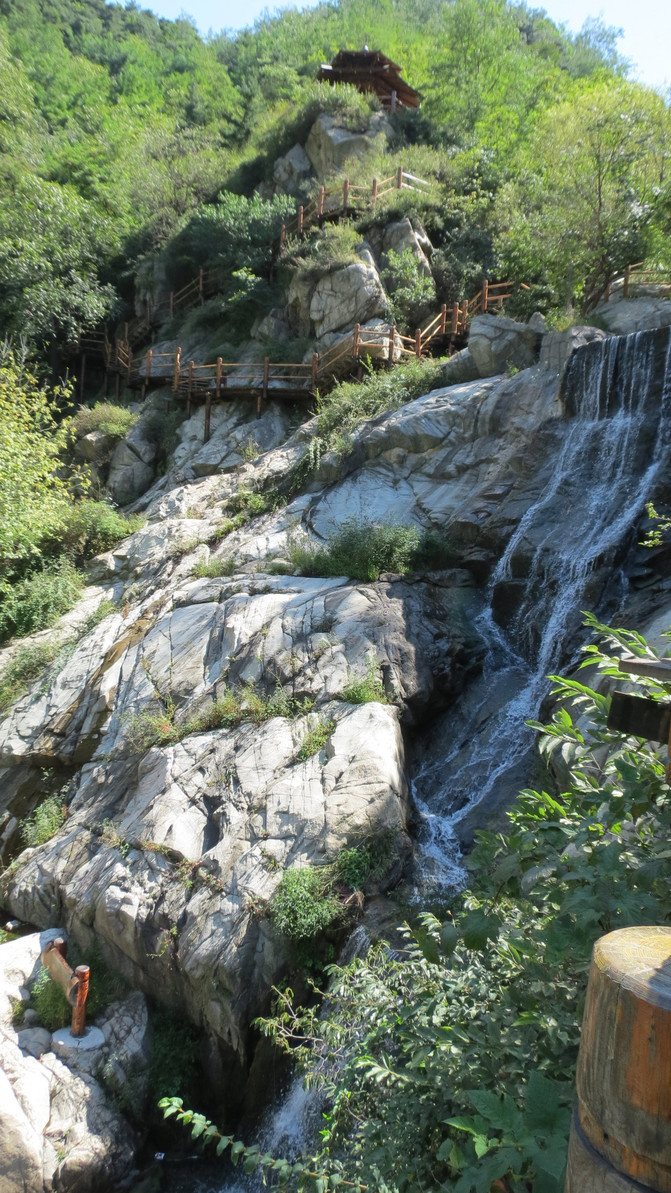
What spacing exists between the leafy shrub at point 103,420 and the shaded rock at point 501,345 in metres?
10.4

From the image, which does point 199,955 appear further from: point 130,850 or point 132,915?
point 130,850

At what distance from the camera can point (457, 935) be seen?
2.61 meters

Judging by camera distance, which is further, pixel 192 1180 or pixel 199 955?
pixel 199 955

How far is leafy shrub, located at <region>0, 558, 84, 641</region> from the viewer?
1363 centimetres

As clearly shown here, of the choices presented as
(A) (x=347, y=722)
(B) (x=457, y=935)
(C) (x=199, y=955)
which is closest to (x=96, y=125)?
(A) (x=347, y=722)

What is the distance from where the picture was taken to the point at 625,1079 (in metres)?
1.25

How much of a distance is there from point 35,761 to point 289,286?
15913 mm

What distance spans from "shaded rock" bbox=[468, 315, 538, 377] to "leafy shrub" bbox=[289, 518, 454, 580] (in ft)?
15.1

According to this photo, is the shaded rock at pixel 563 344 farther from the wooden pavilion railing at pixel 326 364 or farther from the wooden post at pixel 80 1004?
the wooden post at pixel 80 1004

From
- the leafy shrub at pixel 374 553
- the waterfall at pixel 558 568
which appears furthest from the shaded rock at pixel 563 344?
the leafy shrub at pixel 374 553

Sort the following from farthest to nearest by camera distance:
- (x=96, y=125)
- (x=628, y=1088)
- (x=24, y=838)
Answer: (x=96, y=125) < (x=24, y=838) < (x=628, y=1088)

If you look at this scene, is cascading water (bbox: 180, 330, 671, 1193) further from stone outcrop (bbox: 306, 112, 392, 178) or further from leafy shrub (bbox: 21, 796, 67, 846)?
stone outcrop (bbox: 306, 112, 392, 178)

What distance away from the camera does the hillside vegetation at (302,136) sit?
52.5 ft

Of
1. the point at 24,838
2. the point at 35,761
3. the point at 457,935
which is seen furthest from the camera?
the point at 35,761
